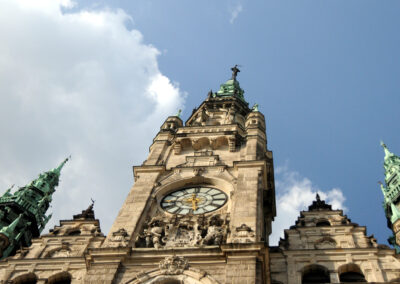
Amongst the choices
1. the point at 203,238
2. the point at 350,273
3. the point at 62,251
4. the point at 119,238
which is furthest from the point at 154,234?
the point at 350,273

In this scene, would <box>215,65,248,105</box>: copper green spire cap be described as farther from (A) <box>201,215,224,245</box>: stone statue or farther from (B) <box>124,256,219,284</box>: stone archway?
(B) <box>124,256,219,284</box>: stone archway

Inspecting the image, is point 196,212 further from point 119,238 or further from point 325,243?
point 325,243

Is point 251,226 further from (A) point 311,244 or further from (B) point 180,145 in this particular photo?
(B) point 180,145

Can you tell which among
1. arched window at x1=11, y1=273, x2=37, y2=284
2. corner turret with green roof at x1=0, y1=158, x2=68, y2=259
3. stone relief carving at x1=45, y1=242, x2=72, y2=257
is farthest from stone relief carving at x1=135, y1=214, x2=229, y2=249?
corner turret with green roof at x1=0, y1=158, x2=68, y2=259

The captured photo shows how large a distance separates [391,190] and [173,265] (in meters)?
16.1

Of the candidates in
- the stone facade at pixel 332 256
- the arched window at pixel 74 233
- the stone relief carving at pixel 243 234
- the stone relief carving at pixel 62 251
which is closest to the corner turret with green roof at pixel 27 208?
the arched window at pixel 74 233

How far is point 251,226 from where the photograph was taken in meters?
18.3

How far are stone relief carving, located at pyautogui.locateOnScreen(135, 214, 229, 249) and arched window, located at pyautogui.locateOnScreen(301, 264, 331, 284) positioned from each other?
2665mm

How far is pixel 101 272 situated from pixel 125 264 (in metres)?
0.76

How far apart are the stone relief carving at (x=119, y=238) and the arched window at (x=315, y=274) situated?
5453 mm

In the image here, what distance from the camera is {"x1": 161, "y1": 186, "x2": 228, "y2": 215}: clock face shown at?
68.0ft

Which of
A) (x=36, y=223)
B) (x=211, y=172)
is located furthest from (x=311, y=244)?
(x=36, y=223)

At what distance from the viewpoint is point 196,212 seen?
20.5 metres

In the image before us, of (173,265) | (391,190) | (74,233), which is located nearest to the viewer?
(173,265)
